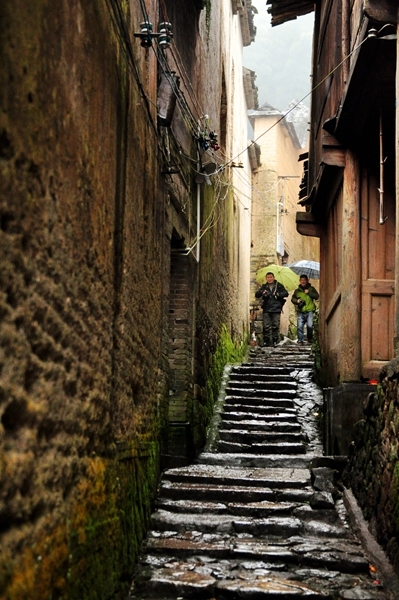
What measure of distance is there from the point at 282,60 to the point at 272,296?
82.1m

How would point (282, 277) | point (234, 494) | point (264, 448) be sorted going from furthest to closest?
1. point (282, 277)
2. point (264, 448)
3. point (234, 494)

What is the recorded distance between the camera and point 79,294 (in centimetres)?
398

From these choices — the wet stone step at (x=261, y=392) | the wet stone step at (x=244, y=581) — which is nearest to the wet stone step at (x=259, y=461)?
the wet stone step at (x=261, y=392)

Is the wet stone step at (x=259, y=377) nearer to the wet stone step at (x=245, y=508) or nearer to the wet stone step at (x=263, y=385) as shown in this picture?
the wet stone step at (x=263, y=385)

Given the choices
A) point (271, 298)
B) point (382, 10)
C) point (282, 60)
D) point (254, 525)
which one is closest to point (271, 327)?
point (271, 298)

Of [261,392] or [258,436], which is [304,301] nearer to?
[261,392]

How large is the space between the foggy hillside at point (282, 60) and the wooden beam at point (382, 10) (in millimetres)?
79125

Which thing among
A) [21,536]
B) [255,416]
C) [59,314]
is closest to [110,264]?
[59,314]

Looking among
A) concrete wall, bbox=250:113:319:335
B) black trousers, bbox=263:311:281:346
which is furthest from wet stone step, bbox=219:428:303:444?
concrete wall, bbox=250:113:319:335

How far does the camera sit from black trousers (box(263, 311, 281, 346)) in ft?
57.7

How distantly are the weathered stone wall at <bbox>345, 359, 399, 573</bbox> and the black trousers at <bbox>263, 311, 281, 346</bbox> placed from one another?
10.6m

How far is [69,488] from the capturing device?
12.2 feet

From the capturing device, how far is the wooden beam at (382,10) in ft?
21.8

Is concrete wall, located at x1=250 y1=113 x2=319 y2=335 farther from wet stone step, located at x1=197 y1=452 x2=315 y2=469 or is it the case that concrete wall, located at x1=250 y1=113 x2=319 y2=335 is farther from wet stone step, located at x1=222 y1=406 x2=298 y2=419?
wet stone step, located at x1=197 y1=452 x2=315 y2=469
